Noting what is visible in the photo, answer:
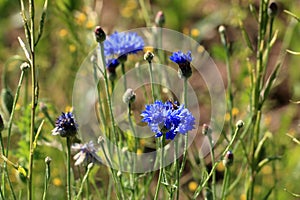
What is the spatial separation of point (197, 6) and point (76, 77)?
108 cm

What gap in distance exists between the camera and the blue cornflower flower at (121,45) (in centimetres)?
143

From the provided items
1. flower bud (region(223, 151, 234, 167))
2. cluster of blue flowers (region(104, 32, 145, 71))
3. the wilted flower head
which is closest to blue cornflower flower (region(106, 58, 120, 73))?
cluster of blue flowers (region(104, 32, 145, 71))

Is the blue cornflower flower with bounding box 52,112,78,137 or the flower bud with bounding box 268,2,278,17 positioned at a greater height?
the flower bud with bounding box 268,2,278,17

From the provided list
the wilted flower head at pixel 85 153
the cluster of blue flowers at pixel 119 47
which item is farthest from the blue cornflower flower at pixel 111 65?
the wilted flower head at pixel 85 153

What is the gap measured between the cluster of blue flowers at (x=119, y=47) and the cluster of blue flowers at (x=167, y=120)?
15.2 inches

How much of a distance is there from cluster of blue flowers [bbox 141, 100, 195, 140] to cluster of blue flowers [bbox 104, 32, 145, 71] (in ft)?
1.27

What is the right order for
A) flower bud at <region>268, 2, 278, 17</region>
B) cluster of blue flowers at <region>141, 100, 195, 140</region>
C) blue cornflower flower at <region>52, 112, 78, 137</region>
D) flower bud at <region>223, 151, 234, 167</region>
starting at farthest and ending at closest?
flower bud at <region>268, 2, 278, 17</region> < flower bud at <region>223, 151, 234, 167</region> < blue cornflower flower at <region>52, 112, 78, 137</region> < cluster of blue flowers at <region>141, 100, 195, 140</region>

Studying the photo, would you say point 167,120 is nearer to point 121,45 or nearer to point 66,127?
point 66,127

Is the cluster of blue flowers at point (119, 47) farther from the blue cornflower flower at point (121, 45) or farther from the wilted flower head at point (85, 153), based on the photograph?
the wilted flower head at point (85, 153)

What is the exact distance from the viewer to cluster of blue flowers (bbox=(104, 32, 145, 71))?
4.69ft

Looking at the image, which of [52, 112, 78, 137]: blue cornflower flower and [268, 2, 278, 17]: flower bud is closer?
[52, 112, 78, 137]: blue cornflower flower

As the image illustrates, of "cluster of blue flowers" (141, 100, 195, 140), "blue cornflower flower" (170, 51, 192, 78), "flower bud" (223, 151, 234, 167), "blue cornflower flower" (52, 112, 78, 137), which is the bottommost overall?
"flower bud" (223, 151, 234, 167)

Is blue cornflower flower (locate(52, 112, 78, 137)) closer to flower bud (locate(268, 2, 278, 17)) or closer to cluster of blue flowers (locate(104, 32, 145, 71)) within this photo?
cluster of blue flowers (locate(104, 32, 145, 71))

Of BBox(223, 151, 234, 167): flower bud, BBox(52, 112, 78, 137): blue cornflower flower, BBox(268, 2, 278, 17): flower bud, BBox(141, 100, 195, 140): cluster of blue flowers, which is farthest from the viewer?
BBox(268, 2, 278, 17): flower bud
